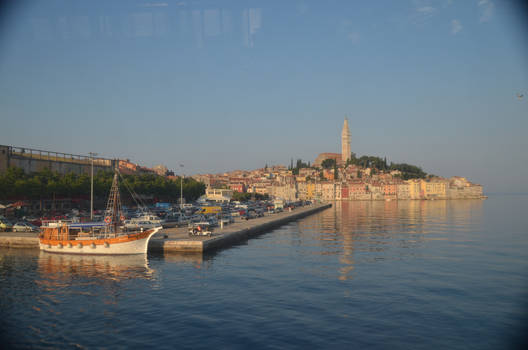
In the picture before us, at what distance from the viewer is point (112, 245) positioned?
31.8 metres

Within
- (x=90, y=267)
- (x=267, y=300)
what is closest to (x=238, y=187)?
(x=90, y=267)

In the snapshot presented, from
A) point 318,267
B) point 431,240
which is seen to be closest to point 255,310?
point 318,267

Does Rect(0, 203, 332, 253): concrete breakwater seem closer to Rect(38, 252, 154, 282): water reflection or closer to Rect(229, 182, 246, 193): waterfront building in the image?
Rect(38, 252, 154, 282): water reflection

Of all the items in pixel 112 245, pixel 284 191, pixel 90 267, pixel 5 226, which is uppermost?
pixel 284 191

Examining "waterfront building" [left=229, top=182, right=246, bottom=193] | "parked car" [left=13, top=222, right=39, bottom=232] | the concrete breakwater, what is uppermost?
"waterfront building" [left=229, top=182, right=246, bottom=193]

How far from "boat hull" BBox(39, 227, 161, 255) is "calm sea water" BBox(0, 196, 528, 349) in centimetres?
99

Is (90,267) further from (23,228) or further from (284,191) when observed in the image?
(284,191)

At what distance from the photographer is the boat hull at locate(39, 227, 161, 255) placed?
104 feet

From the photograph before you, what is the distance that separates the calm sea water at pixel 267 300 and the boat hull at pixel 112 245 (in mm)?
991

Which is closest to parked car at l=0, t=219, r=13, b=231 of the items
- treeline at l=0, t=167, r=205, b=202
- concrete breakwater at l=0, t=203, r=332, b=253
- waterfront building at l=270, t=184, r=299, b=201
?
concrete breakwater at l=0, t=203, r=332, b=253

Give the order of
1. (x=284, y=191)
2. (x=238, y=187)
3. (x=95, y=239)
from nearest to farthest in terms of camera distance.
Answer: (x=95, y=239) → (x=284, y=191) → (x=238, y=187)

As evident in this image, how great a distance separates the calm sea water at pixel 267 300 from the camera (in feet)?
48.2

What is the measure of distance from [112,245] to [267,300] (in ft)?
57.6

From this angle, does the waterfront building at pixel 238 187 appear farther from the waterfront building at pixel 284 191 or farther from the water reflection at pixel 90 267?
the water reflection at pixel 90 267
